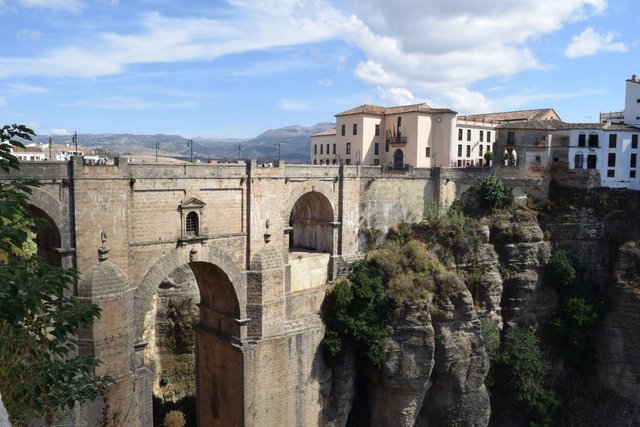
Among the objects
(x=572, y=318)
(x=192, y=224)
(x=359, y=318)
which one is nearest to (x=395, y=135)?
(x=572, y=318)

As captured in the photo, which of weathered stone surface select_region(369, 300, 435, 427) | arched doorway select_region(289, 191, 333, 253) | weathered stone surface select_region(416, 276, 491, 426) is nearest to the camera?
weathered stone surface select_region(369, 300, 435, 427)

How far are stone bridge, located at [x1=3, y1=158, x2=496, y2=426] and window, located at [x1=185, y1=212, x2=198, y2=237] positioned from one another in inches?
1.5

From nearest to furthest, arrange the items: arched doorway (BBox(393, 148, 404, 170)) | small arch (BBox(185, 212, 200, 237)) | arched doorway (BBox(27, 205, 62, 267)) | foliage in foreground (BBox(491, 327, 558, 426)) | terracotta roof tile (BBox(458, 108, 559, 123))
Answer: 1. arched doorway (BBox(27, 205, 62, 267))
2. small arch (BBox(185, 212, 200, 237))
3. foliage in foreground (BBox(491, 327, 558, 426))
4. arched doorway (BBox(393, 148, 404, 170))
5. terracotta roof tile (BBox(458, 108, 559, 123))

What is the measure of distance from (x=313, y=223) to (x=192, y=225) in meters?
8.09

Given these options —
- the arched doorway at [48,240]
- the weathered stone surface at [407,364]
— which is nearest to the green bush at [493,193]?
the weathered stone surface at [407,364]

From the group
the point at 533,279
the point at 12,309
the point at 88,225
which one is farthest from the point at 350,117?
the point at 12,309

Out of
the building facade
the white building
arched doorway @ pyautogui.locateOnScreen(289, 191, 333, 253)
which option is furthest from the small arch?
the white building

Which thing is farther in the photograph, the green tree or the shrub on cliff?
the shrub on cliff

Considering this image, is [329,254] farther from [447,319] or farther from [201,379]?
[201,379]

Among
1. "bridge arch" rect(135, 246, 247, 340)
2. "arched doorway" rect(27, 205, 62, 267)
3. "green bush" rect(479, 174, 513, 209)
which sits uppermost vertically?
"green bush" rect(479, 174, 513, 209)

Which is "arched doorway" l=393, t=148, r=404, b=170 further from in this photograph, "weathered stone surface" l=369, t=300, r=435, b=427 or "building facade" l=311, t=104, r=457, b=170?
"weathered stone surface" l=369, t=300, r=435, b=427

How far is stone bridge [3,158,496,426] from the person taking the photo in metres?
17.6

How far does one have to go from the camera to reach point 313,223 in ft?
89.8

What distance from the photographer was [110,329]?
17969mm
